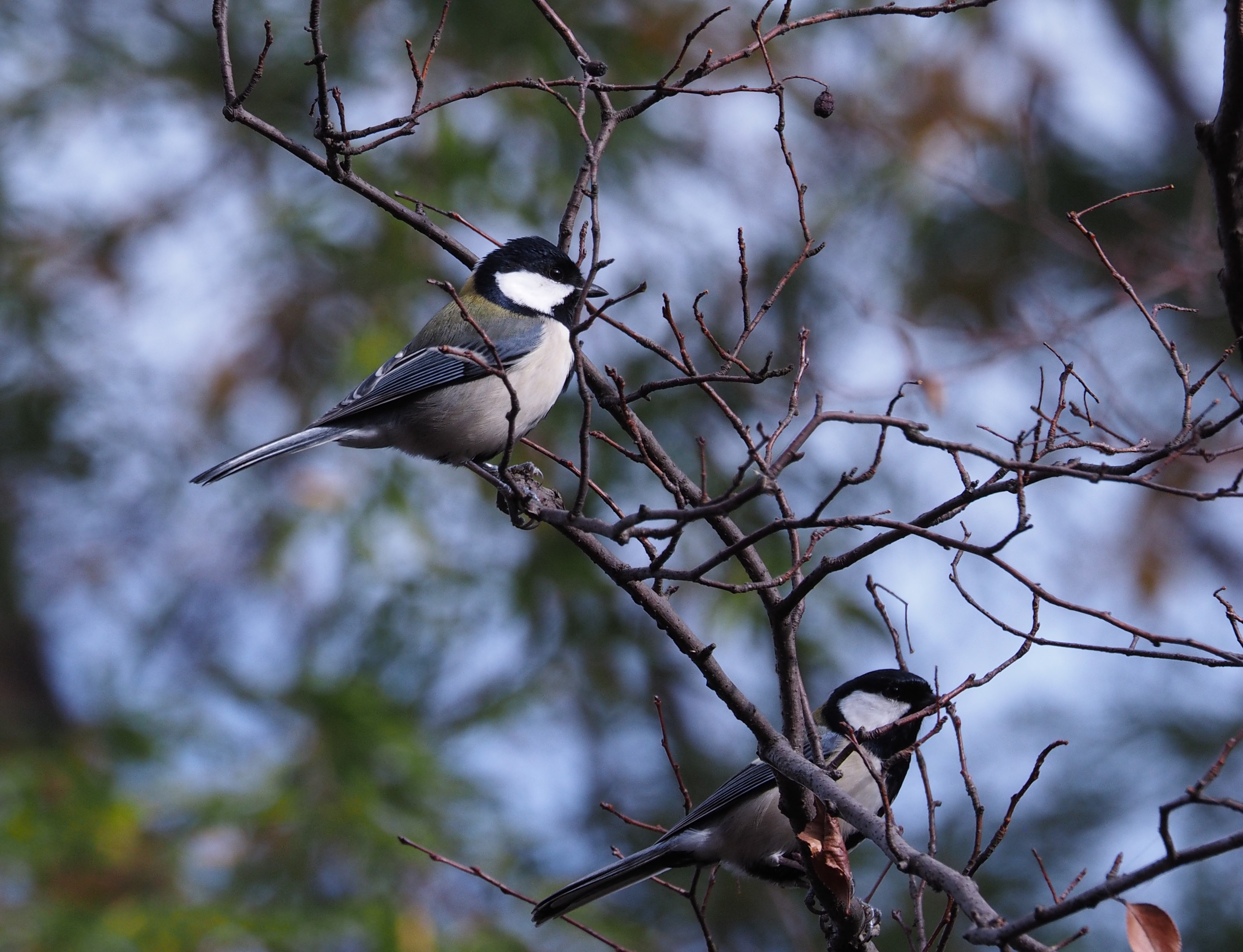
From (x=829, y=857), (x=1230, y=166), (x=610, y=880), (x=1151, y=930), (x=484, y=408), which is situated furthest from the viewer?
(x=484, y=408)

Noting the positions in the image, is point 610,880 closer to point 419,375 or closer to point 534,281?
point 419,375

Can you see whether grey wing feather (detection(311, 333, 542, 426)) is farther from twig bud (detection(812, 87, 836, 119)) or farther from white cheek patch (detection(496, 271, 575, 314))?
twig bud (detection(812, 87, 836, 119))

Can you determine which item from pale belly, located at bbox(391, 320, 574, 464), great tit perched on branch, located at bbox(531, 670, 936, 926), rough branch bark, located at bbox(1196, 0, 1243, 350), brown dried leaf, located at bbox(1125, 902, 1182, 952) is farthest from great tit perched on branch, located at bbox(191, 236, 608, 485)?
brown dried leaf, located at bbox(1125, 902, 1182, 952)

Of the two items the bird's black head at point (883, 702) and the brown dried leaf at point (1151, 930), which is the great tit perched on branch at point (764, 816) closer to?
the bird's black head at point (883, 702)

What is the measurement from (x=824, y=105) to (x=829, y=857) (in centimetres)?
162

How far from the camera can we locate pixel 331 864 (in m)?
5.19

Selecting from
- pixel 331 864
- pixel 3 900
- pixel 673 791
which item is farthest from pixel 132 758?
pixel 673 791

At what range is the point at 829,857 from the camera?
210 centimetres

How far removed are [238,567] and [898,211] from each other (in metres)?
4.88

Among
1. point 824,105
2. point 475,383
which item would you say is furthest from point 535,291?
point 824,105

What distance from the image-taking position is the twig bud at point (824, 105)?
2.59 metres

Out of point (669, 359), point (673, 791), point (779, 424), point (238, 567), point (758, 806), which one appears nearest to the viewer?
point (779, 424)

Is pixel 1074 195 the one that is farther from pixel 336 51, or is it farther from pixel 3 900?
pixel 3 900

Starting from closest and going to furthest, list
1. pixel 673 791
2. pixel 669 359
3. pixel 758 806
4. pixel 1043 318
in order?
1. pixel 669 359
2. pixel 758 806
3. pixel 1043 318
4. pixel 673 791
